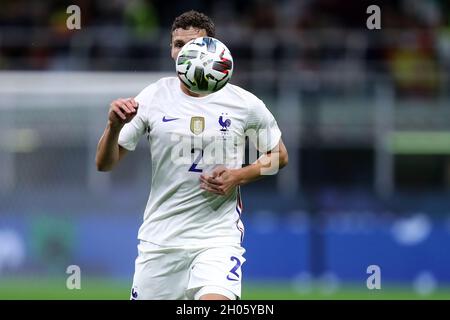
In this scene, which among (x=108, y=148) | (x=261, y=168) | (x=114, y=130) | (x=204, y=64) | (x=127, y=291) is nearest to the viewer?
(x=204, y=64)

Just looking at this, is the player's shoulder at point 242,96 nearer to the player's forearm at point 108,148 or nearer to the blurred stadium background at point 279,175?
the player's forearm at point 108,148

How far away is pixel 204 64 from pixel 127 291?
8602 mm

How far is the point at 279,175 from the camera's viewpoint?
53.4 feet

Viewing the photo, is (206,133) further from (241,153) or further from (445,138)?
(445,138)

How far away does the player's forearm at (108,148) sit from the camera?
7039mm

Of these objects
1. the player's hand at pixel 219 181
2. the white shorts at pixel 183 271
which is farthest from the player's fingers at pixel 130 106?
the white shorts at pixel 183 271

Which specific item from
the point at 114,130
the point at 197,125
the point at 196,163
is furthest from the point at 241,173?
the point at 114,130

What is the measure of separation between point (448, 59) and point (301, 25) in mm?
2948

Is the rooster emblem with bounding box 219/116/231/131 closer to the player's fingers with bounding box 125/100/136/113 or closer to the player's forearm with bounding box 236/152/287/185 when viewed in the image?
the player's forearm with bounding box 236/152/287/185

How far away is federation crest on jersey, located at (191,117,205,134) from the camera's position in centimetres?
722

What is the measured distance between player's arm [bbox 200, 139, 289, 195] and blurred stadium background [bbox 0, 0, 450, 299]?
287 inches

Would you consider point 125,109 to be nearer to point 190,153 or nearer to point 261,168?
point 190,153

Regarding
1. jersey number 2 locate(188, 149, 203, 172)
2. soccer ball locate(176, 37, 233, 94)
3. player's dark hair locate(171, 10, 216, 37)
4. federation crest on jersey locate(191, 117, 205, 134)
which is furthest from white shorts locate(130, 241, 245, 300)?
player's dark hair locate(171, 10, 216, 37)

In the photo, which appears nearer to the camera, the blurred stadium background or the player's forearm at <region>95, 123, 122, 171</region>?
the player's forearm at <region>95, 123, 122, 171</region>
